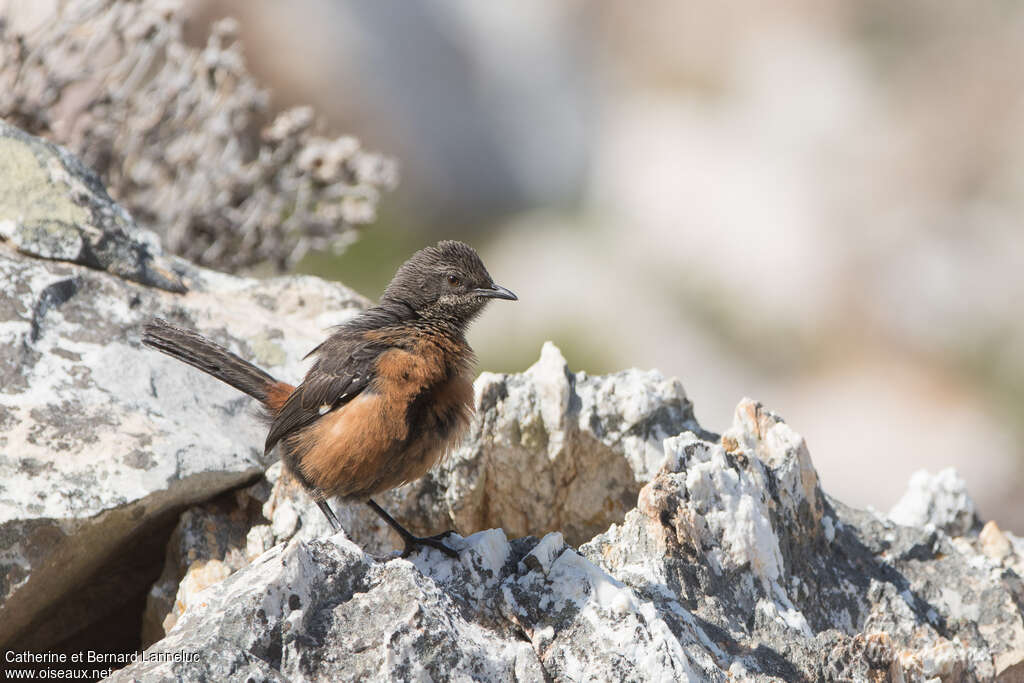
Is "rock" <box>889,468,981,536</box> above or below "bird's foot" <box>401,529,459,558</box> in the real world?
above

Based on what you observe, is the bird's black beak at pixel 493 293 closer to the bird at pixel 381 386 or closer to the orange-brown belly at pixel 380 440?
the bird at pixel 381 386

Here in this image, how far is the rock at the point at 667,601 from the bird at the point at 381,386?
0.44 metres

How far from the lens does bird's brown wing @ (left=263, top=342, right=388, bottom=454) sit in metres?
4.30

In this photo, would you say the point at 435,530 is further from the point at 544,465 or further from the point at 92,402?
the point at 92,402

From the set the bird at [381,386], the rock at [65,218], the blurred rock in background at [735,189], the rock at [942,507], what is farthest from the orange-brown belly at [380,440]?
the blurred rock in background at [735,189]

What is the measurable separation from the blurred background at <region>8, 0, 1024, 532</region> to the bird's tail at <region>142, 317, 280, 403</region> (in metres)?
7.73

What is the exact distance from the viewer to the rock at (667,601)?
120 inches

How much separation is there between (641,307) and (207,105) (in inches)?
346

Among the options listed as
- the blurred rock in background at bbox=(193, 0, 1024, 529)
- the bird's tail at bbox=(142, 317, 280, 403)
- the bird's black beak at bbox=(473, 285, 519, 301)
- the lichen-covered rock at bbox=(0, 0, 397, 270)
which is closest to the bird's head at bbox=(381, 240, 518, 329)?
the bird's black beak at bbox=(473, 285, 519, 301)

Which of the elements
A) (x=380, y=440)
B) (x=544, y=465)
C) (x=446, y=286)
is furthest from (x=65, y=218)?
(x=544, y=465)

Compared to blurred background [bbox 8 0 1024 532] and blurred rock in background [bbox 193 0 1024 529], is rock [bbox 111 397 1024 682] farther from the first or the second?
blurred rock in background [bbox 193 0 1024 529]

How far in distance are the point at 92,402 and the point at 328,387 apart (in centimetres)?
93

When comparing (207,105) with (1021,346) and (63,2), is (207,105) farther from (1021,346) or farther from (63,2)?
(1021,346)

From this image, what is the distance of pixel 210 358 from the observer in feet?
15.1
